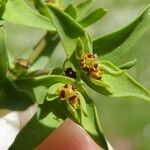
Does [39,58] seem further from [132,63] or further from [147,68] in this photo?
[147,68]

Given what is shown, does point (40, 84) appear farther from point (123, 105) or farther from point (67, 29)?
point (123, 105)

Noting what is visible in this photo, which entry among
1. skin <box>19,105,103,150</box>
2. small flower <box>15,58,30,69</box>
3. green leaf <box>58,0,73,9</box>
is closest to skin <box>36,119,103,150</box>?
skin <box>19,105,103,150</box>

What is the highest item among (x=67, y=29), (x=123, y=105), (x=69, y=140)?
(x=67, y=29)

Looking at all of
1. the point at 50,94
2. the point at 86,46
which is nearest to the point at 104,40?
the point at 86,46

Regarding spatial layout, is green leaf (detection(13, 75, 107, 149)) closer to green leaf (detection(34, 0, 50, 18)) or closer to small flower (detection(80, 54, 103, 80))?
small flower (detection(80, 54, 103, 80))

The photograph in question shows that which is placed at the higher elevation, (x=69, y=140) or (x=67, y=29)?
(x=67, y=29)

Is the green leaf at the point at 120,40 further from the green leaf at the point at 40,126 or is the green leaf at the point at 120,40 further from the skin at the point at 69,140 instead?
the skin at the point at 69,140

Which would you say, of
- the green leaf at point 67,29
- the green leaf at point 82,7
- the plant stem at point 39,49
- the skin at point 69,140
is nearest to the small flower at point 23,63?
the plant stem at point 39,49

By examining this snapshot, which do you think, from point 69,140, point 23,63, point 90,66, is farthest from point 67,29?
point 69,140
